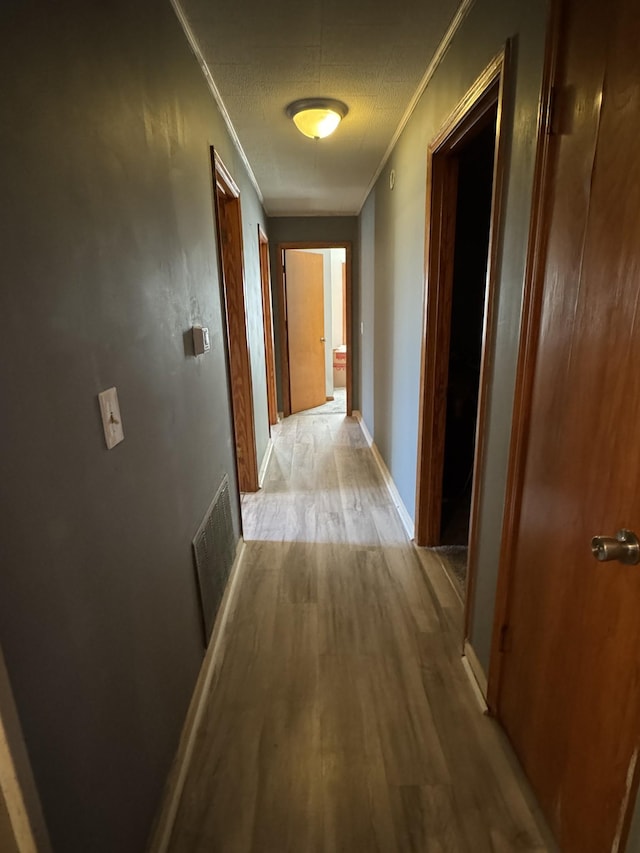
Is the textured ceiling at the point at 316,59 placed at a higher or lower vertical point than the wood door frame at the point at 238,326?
higher

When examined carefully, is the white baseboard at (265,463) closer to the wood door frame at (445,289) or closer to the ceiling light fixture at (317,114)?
the wood door frame at (445,289)

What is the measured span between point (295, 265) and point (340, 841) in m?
5.09

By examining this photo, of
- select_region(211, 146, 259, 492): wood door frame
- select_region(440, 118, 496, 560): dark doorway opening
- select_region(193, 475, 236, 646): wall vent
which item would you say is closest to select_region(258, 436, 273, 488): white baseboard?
select_region(211, 146, 259, 492): wood door frame

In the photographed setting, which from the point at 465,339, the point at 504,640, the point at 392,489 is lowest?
the point at 392,489

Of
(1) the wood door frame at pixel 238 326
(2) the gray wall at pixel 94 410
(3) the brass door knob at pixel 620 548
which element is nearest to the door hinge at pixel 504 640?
Answer: (3) the brass door knob at pixel 620 548

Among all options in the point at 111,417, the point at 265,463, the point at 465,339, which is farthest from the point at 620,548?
the point at 265,463

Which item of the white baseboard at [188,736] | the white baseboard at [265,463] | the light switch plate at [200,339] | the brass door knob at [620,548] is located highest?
the light switch plate at [200,339]

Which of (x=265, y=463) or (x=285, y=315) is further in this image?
(x=285, y=315)

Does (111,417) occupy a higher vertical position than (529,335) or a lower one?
lower

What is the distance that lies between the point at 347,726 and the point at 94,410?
1.33 metres

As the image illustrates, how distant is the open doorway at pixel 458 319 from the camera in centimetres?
152

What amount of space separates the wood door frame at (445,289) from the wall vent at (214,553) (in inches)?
40.1

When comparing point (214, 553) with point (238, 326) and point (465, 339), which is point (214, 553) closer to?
point (238, 326)

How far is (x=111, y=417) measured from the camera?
954mm
